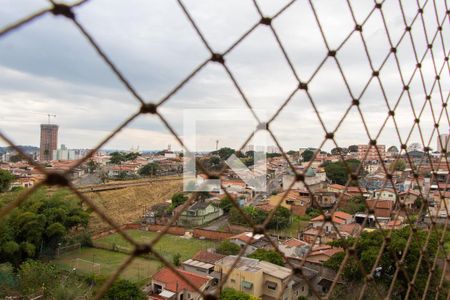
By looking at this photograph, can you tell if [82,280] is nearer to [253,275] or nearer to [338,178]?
[253,275]

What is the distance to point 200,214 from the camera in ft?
28.9

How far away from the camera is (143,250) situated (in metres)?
0.45

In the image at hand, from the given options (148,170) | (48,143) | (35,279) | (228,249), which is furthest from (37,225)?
(148,170)

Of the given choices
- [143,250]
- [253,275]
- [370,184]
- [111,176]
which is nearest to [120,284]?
[253,275]

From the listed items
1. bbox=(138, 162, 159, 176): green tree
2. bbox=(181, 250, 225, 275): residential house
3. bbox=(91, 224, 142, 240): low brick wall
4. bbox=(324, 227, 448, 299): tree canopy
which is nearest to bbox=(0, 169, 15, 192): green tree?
bbox=(91, 224, 142, 240): low brick wall

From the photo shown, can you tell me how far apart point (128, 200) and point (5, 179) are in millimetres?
3379

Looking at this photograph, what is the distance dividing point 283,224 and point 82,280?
4.13m

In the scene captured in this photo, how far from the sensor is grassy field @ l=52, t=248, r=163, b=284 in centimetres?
541

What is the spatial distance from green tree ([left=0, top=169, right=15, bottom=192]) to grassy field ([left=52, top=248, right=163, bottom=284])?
295 cm

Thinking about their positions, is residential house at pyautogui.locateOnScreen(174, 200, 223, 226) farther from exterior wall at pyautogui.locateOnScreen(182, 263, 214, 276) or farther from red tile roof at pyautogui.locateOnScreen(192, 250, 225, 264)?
exterior wall at pyautogui.locateOnScreen(182, 263, 214, 276)

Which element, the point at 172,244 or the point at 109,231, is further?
the point at 109,231

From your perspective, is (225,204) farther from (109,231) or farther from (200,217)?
(109,231)

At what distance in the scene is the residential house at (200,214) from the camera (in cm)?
868

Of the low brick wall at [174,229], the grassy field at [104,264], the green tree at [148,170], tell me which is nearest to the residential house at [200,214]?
the low brick wall at [174,229]
